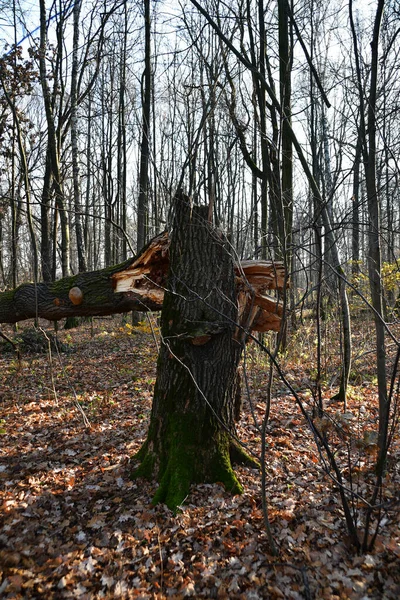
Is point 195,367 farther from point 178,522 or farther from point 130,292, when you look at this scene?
point 130,292

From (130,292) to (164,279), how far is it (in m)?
0.45

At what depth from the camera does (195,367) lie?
3479 mm

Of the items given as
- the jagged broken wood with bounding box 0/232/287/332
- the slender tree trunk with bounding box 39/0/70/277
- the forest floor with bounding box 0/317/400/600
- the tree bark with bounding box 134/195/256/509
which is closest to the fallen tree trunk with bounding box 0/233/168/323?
the jagged broken wood with bounding box 0/232/287/332

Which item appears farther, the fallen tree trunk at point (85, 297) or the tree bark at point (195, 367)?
the fallen tree trunk at point (85, 297)

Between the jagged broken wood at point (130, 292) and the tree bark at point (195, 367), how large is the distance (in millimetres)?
466

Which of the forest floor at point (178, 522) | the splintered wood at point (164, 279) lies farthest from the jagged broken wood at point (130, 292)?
the forest floor at point (178, 522)

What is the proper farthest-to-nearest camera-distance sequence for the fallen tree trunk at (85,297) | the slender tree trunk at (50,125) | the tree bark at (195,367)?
1. the slender tree trunk at (50,125)
2. the fallen tree trunk at (85,297)
3. the tree bark at (195,367)

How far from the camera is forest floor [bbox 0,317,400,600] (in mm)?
2428

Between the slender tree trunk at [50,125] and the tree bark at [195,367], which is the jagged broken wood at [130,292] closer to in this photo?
the tree bark at [195,367]

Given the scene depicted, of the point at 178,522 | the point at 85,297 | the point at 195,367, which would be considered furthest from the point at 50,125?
the point at 178,522

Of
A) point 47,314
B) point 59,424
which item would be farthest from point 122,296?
point 59,424

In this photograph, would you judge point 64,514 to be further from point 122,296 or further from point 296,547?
point 122,296

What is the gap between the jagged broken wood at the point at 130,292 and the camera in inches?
163

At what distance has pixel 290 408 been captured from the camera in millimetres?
5480
